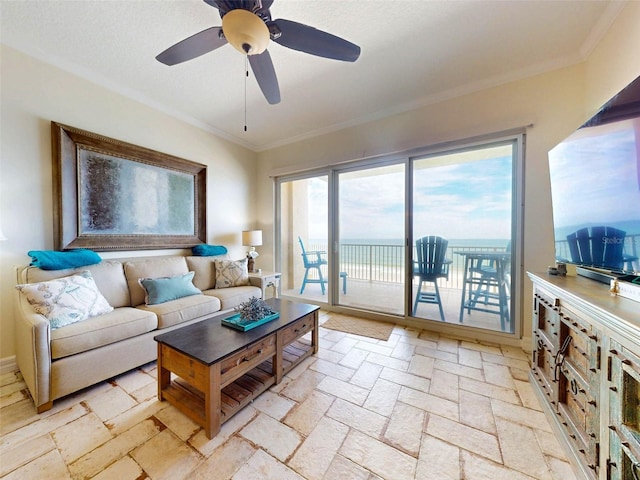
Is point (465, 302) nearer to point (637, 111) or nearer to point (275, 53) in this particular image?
point (637, 111)

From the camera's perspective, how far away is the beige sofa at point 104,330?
4.94ft

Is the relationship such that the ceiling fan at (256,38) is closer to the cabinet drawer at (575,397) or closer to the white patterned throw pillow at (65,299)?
the white patterned throw pillow at (65,299)

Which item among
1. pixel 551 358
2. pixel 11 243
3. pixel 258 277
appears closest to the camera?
pixel 551 358

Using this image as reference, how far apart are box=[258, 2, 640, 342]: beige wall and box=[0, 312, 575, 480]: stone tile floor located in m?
1.34

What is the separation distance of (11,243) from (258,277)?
7.39 feet

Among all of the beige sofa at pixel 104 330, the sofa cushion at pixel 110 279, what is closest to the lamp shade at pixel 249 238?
the beige sofa at pixel 104 330

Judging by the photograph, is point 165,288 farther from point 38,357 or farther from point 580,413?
point 580,413

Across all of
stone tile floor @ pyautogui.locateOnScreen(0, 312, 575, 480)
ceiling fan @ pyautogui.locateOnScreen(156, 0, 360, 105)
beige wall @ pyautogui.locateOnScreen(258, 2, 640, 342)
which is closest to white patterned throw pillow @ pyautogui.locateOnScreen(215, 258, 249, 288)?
stone tile floor @ pyautogui.locateOnScreen(0, 312, 575, 480)

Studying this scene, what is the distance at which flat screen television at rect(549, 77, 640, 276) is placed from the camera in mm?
1061

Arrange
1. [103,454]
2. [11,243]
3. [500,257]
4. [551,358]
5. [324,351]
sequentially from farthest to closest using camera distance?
[500,257] → [324,351] → [11,243] → [551,358] → [103,454]

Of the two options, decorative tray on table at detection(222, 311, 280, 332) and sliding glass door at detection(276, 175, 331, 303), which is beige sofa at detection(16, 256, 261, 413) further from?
sliding glass door at detection(276, 175, 331, 303)

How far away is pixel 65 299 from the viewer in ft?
5.77

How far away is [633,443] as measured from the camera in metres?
0.80

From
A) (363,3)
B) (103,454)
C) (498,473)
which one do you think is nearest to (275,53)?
(363,3)
